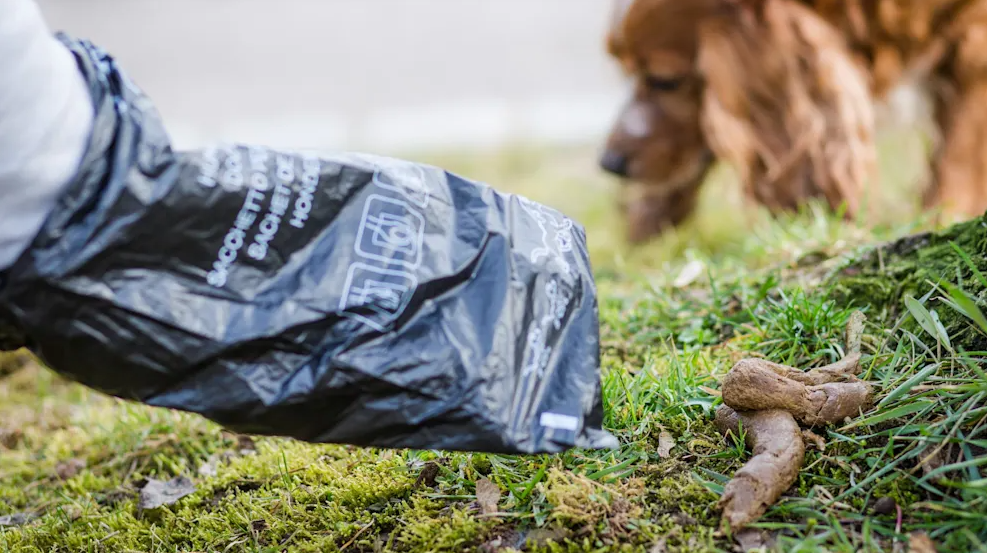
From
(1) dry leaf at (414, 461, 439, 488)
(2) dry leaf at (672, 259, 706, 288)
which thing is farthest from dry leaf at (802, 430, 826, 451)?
(2) dry leaf at (672, 259, 706, 288)

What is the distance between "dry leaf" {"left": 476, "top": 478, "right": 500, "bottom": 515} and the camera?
1.18 metres

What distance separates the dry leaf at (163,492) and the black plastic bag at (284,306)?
417mm

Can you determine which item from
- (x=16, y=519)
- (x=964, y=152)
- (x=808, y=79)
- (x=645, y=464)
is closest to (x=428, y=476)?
(x=645, y=464)

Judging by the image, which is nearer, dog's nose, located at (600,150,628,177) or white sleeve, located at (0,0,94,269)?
white sleeve, located at (0,0,94,269)

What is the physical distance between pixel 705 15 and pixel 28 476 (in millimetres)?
2487

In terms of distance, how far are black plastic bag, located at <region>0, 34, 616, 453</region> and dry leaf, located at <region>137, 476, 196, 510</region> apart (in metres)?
0.42

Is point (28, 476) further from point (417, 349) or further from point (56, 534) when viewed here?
point (417, 349)

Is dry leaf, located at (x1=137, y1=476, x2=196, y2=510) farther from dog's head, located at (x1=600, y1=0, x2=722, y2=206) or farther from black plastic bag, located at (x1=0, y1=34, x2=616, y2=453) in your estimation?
dog's head, located at (x1=600, y1=0, x2=722, y2=206)

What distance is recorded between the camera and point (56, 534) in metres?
1.37

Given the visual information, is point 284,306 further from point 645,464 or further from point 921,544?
point 921,544

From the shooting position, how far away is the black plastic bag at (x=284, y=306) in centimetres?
103

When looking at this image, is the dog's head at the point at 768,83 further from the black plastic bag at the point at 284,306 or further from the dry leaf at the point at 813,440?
the black plastic bag at the point at 284,306

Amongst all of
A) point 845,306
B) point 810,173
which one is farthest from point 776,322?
point 810,173

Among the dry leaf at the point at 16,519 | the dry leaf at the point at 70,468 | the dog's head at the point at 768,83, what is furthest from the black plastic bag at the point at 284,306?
the dog's head at the point at 768,83
